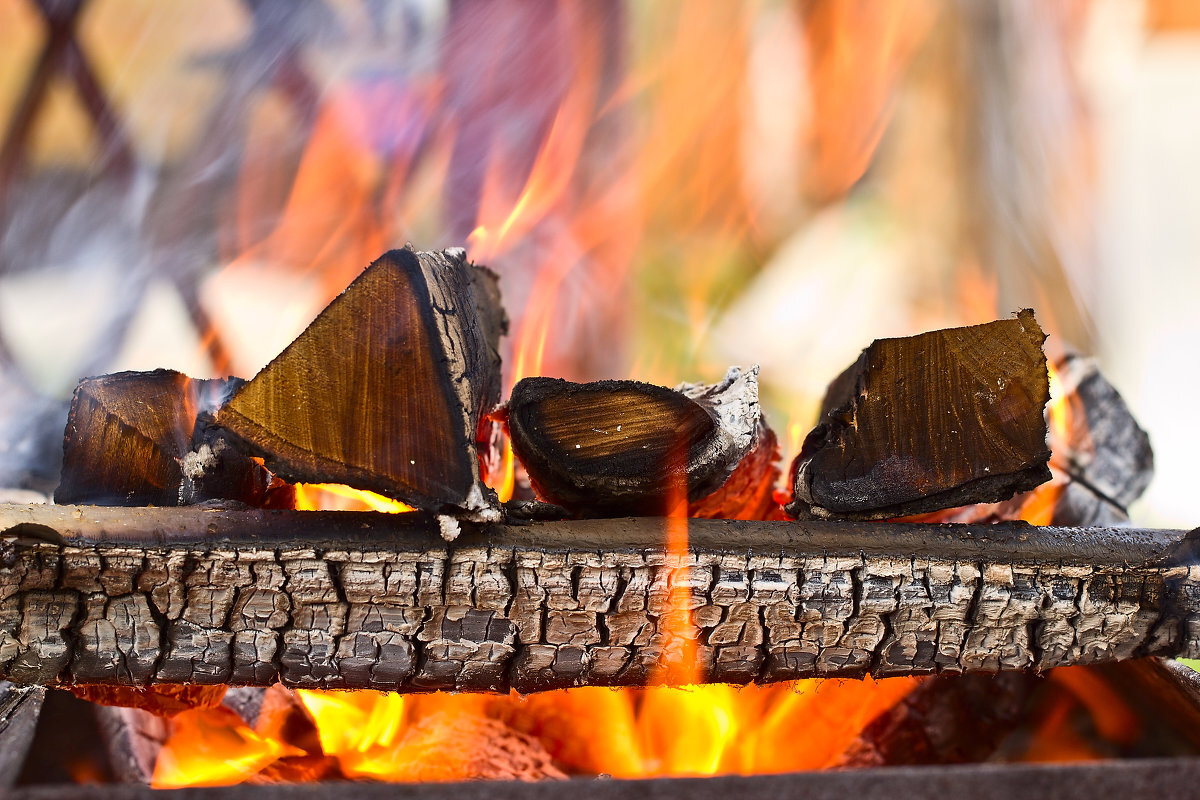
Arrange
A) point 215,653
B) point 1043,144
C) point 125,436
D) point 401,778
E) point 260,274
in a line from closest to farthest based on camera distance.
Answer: point 215,653 < point 125,436 < point 401,778 < point 260,274 < point 1043,144

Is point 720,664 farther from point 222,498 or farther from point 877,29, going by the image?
point 877,29

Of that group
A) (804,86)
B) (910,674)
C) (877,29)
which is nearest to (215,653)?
(910,674)

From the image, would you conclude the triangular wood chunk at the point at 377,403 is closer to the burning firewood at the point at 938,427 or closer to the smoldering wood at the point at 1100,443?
the burning firewood at the point at 938,427

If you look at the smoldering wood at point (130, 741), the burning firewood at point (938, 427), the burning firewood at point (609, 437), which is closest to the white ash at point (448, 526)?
the burning firewood at point (609, 437)

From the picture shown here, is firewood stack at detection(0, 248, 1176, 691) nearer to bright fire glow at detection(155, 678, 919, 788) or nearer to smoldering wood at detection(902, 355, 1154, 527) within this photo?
bright fire glow at detection(155, 678, 919, 788)

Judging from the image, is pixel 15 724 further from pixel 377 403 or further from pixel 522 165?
pixel 522 165

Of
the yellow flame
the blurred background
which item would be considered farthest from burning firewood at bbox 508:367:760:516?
the blurred background
